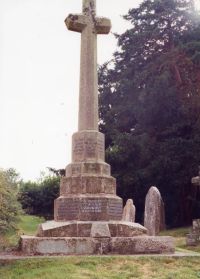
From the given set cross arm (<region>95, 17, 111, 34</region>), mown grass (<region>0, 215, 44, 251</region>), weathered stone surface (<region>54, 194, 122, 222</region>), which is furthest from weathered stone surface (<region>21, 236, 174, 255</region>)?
mown grass (<region>0, 215, 44, 251</region>)

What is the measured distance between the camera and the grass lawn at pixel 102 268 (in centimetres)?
700

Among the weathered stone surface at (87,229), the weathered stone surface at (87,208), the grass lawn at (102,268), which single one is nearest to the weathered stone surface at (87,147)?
the weathered stone surface at (87,208)

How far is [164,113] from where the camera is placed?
2486 centimetres

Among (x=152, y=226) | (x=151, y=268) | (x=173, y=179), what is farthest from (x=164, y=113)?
(x=151, y=268)

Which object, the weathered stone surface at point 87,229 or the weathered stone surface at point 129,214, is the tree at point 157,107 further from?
the weathered stone surface at point 87,229

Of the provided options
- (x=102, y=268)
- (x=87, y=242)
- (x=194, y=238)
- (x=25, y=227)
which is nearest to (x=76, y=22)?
(x=87, y=242)

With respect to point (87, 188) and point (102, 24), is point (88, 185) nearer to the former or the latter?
point (87, 188)

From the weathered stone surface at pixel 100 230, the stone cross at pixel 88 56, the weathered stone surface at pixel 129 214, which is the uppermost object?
the stone cross at pixel 88 56

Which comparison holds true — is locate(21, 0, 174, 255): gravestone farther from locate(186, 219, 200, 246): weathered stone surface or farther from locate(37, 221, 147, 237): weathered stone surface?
locate(186, 219, 200, 246): weathered stone surface

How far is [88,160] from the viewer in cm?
1040

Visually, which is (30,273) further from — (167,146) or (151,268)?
(167,146)

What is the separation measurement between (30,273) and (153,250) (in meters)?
2.74

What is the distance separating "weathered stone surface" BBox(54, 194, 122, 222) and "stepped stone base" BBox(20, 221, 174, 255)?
1.58 ft

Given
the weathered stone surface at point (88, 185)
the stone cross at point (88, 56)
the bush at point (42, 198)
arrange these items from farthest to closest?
the bush at point (42, 198)
the stone cross at point (88, 56)
the weathered stone surface at point (88, 185)
